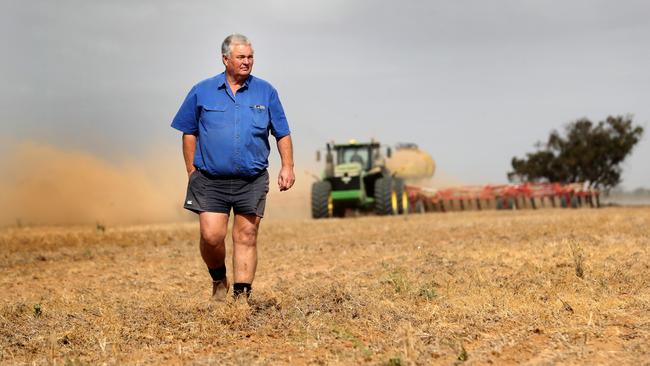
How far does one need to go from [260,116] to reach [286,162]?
0.43 m

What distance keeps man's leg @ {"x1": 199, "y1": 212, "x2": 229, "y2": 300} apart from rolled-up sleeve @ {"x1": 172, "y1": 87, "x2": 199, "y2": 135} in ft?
2.10

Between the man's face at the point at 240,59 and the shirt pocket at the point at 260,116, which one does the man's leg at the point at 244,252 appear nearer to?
the shirt pocket at the point at 260,116

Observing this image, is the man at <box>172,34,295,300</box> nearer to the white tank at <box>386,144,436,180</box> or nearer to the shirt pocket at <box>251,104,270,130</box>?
the shirt pocket at <box>251,104,270,130</box>

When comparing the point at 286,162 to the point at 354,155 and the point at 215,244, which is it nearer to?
the point at 215,244

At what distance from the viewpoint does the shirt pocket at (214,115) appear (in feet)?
21.3

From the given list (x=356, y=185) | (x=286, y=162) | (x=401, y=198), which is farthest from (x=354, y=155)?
(x=286, y=162)

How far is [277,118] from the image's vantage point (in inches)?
265

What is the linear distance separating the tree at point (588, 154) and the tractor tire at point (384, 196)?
21502 mm

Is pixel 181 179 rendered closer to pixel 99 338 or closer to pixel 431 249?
pixel 431 249

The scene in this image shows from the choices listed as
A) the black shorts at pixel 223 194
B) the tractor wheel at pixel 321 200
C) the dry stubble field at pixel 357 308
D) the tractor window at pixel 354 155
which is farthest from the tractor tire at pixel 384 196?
the black shorts at pixel 223 194

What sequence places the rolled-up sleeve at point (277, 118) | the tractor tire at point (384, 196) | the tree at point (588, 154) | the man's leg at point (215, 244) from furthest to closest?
the tree at point (588, 154)
the tractor tire at point (384, 196)
the rolled-up sleeve at point (277, 118)
the man's leg at point (215, 244)

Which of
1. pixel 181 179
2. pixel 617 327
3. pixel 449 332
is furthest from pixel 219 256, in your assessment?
pixel 181 179

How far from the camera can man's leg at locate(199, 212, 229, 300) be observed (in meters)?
6.57

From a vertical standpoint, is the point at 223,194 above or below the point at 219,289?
above
